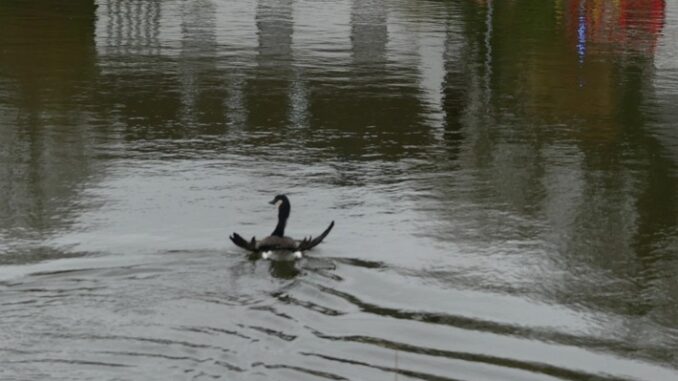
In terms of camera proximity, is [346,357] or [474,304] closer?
[346,357]

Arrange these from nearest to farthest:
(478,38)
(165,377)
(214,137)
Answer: (165,377)
(214,137)
(478,38)

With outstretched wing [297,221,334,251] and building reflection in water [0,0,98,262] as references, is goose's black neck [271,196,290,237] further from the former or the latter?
building reflection in water [0,0,98,262]

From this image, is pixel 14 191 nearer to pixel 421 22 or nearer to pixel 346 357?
pixel 346 357

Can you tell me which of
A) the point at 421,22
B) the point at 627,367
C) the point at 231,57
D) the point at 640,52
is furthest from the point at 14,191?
the point at 421,22

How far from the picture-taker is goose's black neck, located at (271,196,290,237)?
1219cm

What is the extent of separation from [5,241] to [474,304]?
432 centimetres

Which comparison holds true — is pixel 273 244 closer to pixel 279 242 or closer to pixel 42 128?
pixel 279 242

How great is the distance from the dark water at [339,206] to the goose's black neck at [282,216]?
454mm

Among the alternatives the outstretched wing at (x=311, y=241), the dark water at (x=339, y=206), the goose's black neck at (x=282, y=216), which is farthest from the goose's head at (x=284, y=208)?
the dark water at (x=339, y=206)

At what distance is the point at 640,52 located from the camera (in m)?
25.7

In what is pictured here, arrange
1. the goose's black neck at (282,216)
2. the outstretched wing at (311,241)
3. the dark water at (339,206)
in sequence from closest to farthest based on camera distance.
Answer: the dark water at (339,206), the outstretched wing at (311,241), the goose's black neck at (282,216)

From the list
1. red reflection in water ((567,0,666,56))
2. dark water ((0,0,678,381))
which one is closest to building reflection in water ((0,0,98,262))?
dark water ((0,0,678,381))

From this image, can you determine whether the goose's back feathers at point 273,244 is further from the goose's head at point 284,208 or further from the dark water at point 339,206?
the goose's head at point 284,208

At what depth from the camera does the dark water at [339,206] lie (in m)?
9.80
